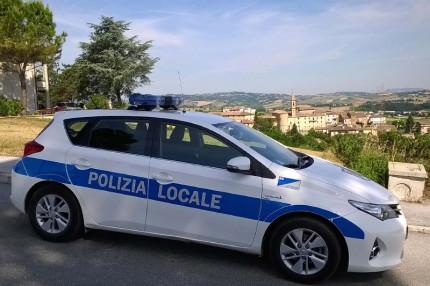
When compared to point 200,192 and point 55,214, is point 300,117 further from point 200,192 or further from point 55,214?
point 200,192

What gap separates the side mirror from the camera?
3.52 meters

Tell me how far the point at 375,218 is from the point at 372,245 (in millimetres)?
232

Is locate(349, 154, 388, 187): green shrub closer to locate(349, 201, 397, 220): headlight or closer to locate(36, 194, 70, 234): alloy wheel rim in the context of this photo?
locate(349, 201, 397, 220): headlight

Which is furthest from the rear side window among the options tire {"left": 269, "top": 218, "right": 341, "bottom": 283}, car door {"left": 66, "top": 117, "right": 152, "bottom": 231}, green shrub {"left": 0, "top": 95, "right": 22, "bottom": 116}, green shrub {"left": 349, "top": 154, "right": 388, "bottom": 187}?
green shrub {"left": 0, "top": 95, "right": 22, "bottom": 116}

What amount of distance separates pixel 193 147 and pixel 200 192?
0.50 metres

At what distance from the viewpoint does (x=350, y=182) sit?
368 cm

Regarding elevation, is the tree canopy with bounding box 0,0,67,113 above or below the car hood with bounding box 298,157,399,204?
above

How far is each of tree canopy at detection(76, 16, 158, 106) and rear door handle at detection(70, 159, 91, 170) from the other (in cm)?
3928

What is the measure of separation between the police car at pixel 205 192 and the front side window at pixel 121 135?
12mm

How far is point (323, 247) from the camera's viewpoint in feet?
11.2

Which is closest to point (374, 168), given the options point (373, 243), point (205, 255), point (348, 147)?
point (348, 147)

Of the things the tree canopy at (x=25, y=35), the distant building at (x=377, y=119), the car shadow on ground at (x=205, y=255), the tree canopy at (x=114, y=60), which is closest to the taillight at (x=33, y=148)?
the car shadow on ground at (x=205, y=255)

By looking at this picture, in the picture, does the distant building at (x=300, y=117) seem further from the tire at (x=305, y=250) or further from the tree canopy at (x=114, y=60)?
the tire at (x=305, y=250)

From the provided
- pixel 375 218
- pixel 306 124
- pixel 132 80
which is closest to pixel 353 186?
Result: pixel 375 218
